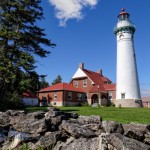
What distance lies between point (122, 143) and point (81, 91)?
1636 inches

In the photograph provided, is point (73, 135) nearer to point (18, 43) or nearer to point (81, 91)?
point (18, 43)

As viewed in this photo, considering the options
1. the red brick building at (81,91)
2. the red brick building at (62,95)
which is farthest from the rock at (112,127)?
the red brick building at (62,95)

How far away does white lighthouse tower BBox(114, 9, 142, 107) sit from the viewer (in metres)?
37.8

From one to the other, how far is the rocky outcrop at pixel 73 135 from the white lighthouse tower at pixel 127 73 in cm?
3017

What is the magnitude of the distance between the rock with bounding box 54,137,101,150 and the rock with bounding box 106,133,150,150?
49 cm

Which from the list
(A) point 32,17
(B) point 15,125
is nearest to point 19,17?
(A) point 32,17

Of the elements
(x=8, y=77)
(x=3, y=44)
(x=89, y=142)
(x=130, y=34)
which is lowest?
(x=89, y=142)

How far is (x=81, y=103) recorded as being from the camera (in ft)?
153

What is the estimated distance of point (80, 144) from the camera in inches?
266

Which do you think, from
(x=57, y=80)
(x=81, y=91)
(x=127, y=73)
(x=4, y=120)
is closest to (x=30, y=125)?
(x=4, y=120)

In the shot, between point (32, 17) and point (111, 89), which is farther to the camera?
point (111, 89)

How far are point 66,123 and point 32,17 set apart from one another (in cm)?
1663

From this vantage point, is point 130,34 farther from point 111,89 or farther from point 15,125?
point 15,125

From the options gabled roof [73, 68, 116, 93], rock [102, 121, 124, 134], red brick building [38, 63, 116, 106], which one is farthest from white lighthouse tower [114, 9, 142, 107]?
rock [102, 121, 124, 134]
